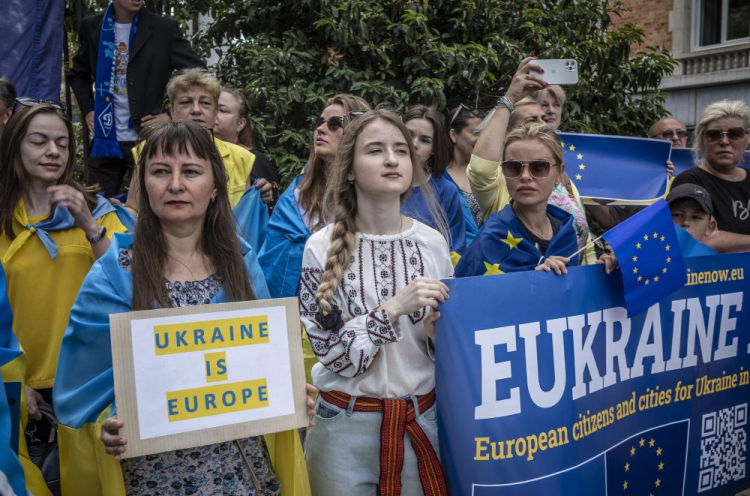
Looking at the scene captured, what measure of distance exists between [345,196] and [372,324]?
25.1 inches

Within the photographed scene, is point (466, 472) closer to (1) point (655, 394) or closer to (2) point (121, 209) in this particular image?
(1) point (655, 394)

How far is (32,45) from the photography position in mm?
5762

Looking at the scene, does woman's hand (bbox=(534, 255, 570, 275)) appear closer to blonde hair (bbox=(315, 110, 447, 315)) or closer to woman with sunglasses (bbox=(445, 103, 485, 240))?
blonde hair (bbox=(315, 110, 447, 315))

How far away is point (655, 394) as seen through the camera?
3.48 metres

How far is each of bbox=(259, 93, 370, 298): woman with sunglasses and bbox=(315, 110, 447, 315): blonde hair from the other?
0.93 meters

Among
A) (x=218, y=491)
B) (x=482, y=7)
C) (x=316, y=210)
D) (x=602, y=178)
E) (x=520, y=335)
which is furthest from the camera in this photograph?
(x=482, y=7)

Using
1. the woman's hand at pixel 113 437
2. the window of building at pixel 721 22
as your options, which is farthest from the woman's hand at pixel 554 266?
the window of building at pixel 721 22

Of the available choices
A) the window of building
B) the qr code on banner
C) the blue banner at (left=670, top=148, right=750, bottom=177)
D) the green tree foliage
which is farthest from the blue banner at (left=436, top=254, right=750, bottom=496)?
the window of building

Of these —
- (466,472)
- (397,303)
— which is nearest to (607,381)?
(466,472)

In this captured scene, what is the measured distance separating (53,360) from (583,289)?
238 cm

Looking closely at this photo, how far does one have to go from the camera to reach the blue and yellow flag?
126 inches

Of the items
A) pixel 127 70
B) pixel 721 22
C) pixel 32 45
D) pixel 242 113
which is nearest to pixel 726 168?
pixel 242 113

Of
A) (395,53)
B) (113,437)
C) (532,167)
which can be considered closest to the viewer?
(113,437)

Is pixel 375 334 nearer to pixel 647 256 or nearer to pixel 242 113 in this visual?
pixel 647 256
